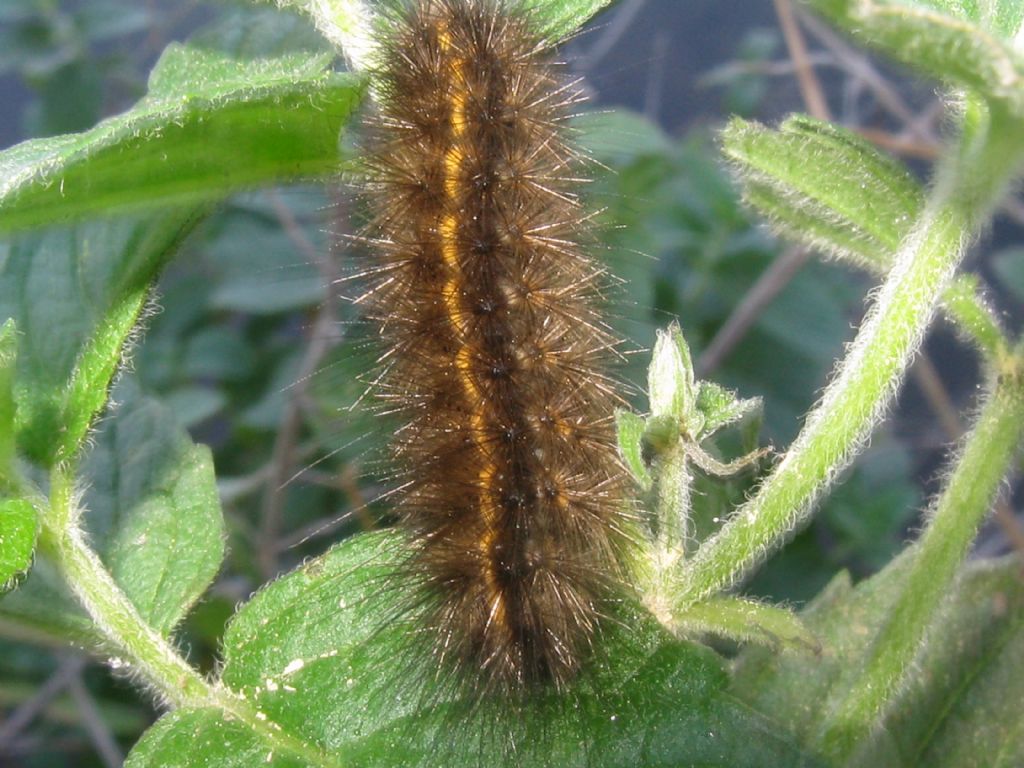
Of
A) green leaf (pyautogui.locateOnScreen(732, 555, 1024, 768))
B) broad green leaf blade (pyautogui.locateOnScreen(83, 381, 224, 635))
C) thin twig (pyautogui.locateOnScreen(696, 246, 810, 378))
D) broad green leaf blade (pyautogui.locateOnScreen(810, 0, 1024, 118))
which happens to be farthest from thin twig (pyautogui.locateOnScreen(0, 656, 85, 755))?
broad green leaf blade (pyautogui.locateOnScreen(810, 0, 1024, 118))

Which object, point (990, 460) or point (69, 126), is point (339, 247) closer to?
point (990, 460)

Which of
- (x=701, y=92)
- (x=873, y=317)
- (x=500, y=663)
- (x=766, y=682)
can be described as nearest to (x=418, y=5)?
(x=873, y=317)

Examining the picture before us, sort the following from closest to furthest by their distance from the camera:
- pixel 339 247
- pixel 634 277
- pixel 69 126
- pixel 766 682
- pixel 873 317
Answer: pixel 873 317
pixel 766 682
pixel 339 247
pixel 634 277
pixel 69 126

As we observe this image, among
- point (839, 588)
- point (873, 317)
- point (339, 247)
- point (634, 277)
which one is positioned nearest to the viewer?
point (873, 317)

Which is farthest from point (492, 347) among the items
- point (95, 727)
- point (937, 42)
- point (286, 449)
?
point (95, 727)

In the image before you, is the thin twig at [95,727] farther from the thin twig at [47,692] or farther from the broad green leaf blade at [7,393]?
the broad green leaf blade at [7,393]

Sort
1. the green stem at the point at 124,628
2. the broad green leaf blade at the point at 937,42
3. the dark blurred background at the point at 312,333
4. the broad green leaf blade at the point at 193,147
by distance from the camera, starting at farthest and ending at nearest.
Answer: the dark blurred background at the point at 312,333, the green stem at the point at 124,628, the broad green leaf blade at the point at 193,147, the broad green leaf blade at the point at 937,42

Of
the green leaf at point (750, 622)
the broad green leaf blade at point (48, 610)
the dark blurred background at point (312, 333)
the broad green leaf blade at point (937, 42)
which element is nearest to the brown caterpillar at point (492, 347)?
the green leaf at point (750, 622)
